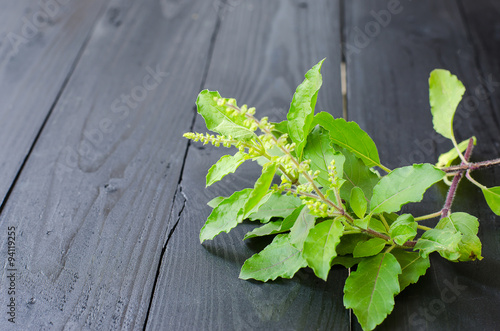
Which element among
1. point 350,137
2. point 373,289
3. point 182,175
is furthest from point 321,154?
point 182,175

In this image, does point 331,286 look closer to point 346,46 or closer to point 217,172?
point 217,172

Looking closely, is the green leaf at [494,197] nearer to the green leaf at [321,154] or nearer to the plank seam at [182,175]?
the green leaf at [321,154]

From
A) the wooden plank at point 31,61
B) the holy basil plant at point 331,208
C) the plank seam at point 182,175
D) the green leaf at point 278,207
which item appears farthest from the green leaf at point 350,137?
the wooden plank at point 31,61

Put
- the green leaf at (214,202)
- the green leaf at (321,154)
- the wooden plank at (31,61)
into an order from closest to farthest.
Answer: the green leaf at (321,154)
the green leaf at (214,202)
the wooden plank at (31,61)

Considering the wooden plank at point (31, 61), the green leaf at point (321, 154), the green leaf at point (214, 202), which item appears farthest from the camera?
the wooden plank at point (31, 61)

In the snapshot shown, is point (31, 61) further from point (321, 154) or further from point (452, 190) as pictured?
point (452, 190)

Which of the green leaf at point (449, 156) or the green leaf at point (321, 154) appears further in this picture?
the green leaf at point (449, 156)

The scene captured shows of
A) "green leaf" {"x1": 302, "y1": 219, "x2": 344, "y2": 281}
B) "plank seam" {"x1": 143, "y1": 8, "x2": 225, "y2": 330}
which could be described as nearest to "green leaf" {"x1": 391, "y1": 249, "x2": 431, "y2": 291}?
"green leaf" {"x1": 302, "y1": 219, "x2": 344, "y2": 281}

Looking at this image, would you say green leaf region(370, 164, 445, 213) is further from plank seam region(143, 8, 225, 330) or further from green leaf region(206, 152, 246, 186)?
plank seam region(143, 8, 225, 330)

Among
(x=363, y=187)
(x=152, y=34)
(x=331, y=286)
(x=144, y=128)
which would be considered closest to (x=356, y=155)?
(x=363, y=187)
